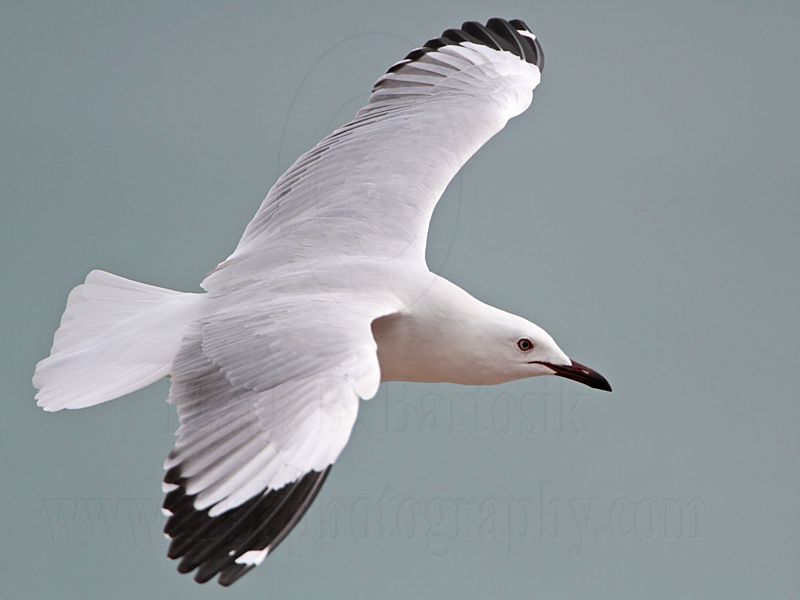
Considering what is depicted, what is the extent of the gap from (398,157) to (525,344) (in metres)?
1.44

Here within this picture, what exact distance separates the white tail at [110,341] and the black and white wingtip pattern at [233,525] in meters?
1.16

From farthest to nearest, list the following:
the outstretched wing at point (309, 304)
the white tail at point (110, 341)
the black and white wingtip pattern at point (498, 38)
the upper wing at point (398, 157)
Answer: the black and white wingtip pattern at point (498, 38), the upper wing at point (398, 157), the white tail at point (110, 341), the outstretched wing at point (309, 304)

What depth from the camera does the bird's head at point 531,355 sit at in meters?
6.86

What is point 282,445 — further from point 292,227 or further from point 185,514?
point 292,227

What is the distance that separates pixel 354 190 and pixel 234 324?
1663 millimetres

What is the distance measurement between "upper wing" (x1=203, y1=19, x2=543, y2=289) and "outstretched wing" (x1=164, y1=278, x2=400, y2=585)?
1.15 meters

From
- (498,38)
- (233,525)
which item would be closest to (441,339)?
(233,525)

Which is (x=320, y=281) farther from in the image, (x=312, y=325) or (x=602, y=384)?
(x=602, y=384)

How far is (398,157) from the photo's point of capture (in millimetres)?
7855

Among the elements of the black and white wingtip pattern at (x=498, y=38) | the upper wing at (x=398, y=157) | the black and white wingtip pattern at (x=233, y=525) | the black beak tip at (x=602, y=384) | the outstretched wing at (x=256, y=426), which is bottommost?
the black and white wingtip pattern at (x=233, y=525)

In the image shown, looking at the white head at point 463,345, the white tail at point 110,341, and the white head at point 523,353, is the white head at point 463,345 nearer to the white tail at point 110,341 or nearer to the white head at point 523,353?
the white head at point 523,353

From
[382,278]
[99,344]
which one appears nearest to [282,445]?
[382,278]

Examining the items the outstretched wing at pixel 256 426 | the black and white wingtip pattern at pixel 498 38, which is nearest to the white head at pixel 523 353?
the outstretched wing at pixel 256 426

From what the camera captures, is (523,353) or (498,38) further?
(498,38)
